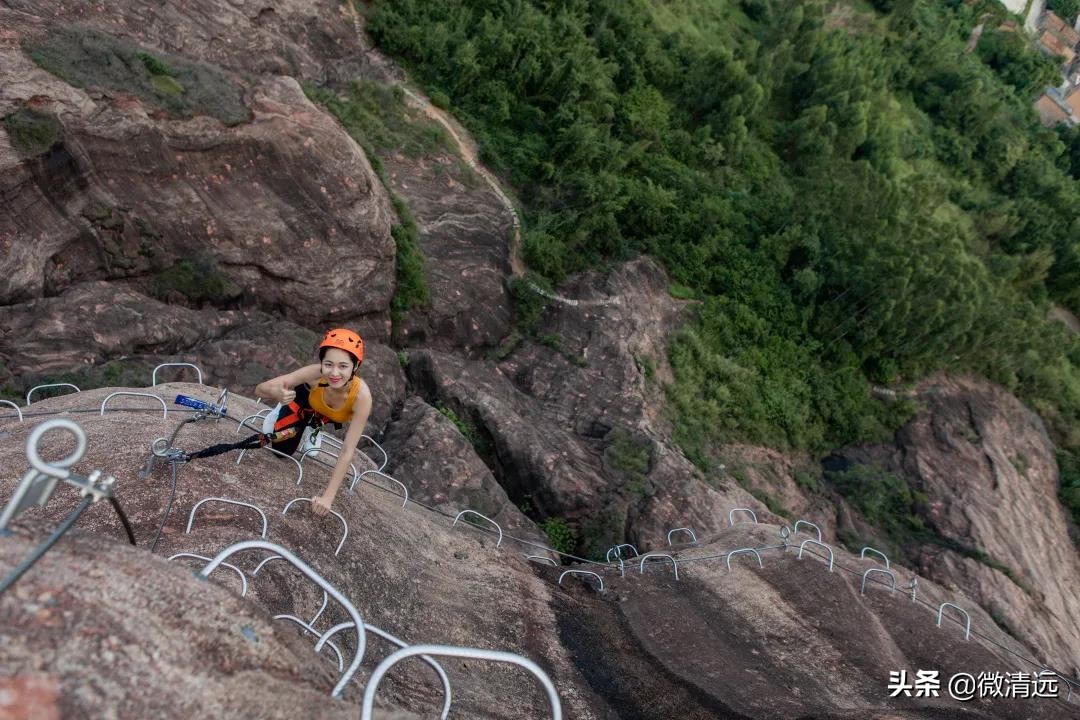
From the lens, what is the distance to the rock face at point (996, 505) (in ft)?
55.0

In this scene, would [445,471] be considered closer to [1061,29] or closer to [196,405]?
[196,405]

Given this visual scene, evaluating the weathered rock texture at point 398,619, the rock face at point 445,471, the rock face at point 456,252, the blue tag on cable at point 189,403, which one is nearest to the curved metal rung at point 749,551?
the weathered rock texture at point 398,619

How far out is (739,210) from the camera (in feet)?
76.1

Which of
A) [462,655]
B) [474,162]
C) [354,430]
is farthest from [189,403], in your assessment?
[474,162]

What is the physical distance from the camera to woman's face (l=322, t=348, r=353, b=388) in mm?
4891

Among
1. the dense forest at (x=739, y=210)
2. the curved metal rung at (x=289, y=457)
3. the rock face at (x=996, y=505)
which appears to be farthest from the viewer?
the dense forest at (x=739, y=210)

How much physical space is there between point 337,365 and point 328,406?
0.80m

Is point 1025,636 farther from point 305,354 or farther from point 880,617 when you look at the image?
point 305,354

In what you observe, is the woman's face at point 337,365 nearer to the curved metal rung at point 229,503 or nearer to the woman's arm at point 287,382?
the woman's arm at point 287,382

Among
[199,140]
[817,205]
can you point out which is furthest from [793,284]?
[199,140]

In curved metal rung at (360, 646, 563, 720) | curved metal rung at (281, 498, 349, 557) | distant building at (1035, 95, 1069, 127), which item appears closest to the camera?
curved metal rung at (360, 646, 563, 720)

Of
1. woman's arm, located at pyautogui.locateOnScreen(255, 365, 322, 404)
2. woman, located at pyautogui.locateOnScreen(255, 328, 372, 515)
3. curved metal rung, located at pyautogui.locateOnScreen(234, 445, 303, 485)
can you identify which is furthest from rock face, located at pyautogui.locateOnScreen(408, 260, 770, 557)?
woman's arm, located at pyautogui.locateOnScreen(255, 365, 322, 404)

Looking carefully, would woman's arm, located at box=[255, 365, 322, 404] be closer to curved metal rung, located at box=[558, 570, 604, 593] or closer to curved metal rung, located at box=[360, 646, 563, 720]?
curved metal rung, located at box=[360, 646, 563, 720]

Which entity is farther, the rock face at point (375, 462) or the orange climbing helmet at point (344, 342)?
the orange climbing helmet at point (344, 342)
